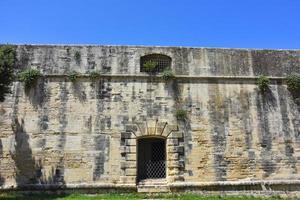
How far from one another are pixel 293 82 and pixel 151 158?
19.6 feet

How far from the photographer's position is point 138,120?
47.2 feet

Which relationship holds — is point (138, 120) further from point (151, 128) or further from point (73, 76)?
point (73, 76)

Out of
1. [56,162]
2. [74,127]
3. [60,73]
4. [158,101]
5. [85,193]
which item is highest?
[60,73]

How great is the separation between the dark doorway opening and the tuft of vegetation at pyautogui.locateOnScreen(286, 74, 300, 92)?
203 inches

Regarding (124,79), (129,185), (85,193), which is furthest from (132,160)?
(124,79)

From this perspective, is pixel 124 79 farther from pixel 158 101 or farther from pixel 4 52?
pixel 4 52

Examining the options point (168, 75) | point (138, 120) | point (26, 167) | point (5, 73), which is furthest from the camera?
point (168, 75)

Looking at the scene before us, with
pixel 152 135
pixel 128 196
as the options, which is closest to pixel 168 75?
pixel 152 135

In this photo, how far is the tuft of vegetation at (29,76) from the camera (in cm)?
1447

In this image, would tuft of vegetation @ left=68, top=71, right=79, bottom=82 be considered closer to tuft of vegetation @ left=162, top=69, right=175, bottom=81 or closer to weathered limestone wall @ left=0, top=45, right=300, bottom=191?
weathered limestone wall @ left=0, top=45, right=300, bottom=191

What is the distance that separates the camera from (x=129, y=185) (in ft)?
44.4

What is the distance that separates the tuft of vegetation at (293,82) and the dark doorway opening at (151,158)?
16.9 ft

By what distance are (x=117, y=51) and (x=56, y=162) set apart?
4.49 m

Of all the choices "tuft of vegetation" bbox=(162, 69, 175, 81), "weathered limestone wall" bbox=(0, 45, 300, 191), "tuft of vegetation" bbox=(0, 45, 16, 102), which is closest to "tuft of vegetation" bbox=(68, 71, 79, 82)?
"weathered limestone wall" bbox=(0, 45, 300, 191)
